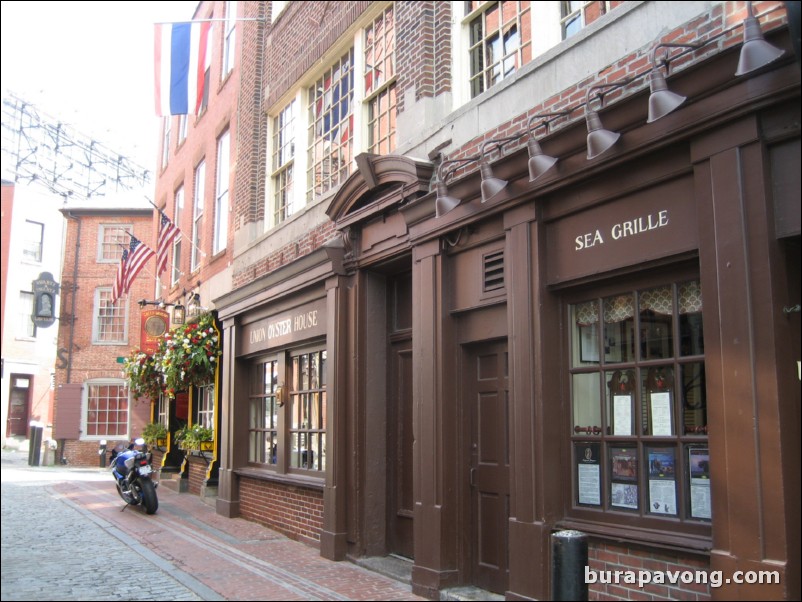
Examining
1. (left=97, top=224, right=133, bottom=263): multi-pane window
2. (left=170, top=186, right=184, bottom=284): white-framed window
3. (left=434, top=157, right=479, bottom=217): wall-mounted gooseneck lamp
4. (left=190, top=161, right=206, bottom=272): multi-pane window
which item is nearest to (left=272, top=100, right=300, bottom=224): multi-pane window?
(left=190, top=161, right=206, bottom=272): multi-pane window

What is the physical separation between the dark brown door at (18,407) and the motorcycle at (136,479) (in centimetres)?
1888

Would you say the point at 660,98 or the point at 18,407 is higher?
the point at 660,98

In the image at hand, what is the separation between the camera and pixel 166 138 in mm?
22297

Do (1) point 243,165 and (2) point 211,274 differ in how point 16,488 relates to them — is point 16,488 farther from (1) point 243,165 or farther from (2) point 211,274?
(1) point 243,165

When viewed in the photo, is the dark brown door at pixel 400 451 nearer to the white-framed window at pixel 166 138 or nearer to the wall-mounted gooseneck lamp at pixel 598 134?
the wall-mounted gooseneck lamp at pixel 598 134

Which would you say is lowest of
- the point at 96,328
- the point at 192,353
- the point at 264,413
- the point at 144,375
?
the point at 264,413

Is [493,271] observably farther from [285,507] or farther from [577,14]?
[285,507]

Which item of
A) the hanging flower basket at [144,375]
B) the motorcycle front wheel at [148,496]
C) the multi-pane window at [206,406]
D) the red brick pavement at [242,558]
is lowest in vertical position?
the red brick pavement at [242,558]

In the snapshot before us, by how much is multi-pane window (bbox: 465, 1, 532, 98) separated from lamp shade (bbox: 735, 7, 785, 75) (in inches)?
112

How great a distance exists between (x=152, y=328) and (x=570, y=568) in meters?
15.8

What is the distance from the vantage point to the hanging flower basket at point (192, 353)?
1471 centimetres

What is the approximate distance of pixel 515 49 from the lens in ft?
24.0
